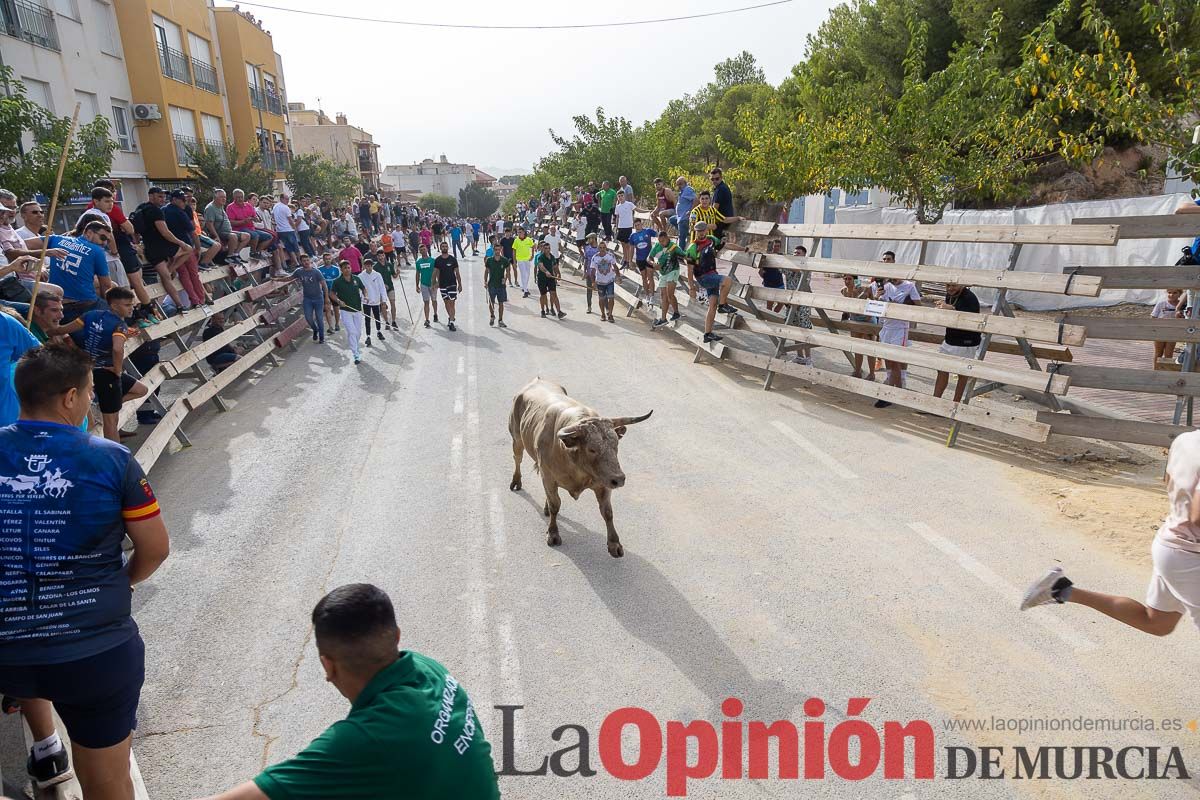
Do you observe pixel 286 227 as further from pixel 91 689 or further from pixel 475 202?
pixel 475 202

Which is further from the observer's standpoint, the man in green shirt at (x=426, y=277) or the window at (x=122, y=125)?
the window at (x=122, y=125)

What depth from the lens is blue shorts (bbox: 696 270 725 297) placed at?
12.6 meters

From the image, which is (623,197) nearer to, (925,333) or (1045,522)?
(925,333)

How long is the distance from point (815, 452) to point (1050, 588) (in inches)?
174

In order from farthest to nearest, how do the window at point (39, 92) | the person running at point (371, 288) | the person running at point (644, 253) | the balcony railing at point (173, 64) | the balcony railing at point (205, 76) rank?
the balcony railing at point (205, 76) → the balcony railing at point (173, 64) → the window at point (39, 92) → the person running at point (644, 253) → the person running at point (371, 288)

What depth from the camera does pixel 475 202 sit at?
12694 centimetres

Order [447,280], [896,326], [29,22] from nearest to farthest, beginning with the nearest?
[896,326]
[447,280]
[29,22]

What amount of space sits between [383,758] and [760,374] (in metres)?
11.0

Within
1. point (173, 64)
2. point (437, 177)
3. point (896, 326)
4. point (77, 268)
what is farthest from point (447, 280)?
point (437, 177)

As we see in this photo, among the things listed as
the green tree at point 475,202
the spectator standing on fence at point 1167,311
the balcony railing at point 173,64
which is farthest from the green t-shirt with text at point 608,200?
the green tree at point 475,202

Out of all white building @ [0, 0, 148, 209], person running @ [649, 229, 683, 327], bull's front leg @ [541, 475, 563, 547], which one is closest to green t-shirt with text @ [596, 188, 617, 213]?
person running @ [649, 229, 683, 327]

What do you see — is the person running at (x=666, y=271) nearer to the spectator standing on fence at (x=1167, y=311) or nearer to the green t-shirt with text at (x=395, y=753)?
the spectator standing on fence at (x=1167, y=311)

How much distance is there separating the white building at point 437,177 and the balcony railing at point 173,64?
399ft

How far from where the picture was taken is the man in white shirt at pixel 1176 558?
11.7 ft
